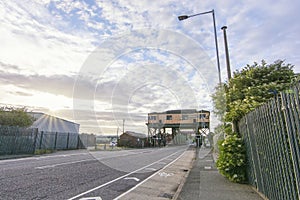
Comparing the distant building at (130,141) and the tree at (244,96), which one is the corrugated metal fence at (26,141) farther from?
the distant building at (130,141)

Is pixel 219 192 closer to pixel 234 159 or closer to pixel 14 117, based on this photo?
pixel 234 159

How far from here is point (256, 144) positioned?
531 centimetres

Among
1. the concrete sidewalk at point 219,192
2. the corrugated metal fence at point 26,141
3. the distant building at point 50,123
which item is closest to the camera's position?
the concrete sidewalk at point 219,192

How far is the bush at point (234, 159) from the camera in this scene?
262 inches

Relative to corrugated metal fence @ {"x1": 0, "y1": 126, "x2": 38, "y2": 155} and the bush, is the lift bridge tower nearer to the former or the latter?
corrugated metal fence @ {"x1": 0, "y1": 126, "x2": 38, "y2": 155}

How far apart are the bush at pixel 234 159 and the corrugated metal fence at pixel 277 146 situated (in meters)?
0.90

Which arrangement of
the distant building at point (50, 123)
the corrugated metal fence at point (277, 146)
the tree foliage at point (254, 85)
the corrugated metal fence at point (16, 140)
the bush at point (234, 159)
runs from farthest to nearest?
the distant building at point (50, 123) < the corrugated metal fence at point (16, 140) < the bush at point (234, 159) < the tree foliage at point (254, 85) < the corrugated metal fence at point (277, 146)

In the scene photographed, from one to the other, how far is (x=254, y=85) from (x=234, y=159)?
2.38 metres

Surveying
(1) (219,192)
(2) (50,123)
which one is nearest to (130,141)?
(2) (50,123)

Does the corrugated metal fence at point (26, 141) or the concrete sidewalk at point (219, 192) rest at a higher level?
the corrugated metal fence at point (26, 141)

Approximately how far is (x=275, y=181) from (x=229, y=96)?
380cm

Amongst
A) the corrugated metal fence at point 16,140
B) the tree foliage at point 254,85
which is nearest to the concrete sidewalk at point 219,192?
the tree foliage at point 254,85

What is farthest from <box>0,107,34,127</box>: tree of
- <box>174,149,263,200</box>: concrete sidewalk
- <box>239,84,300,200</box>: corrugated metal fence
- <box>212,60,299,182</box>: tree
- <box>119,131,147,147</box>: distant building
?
<box>119,131,147,147</box>: distant building

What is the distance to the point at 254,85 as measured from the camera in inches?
271
